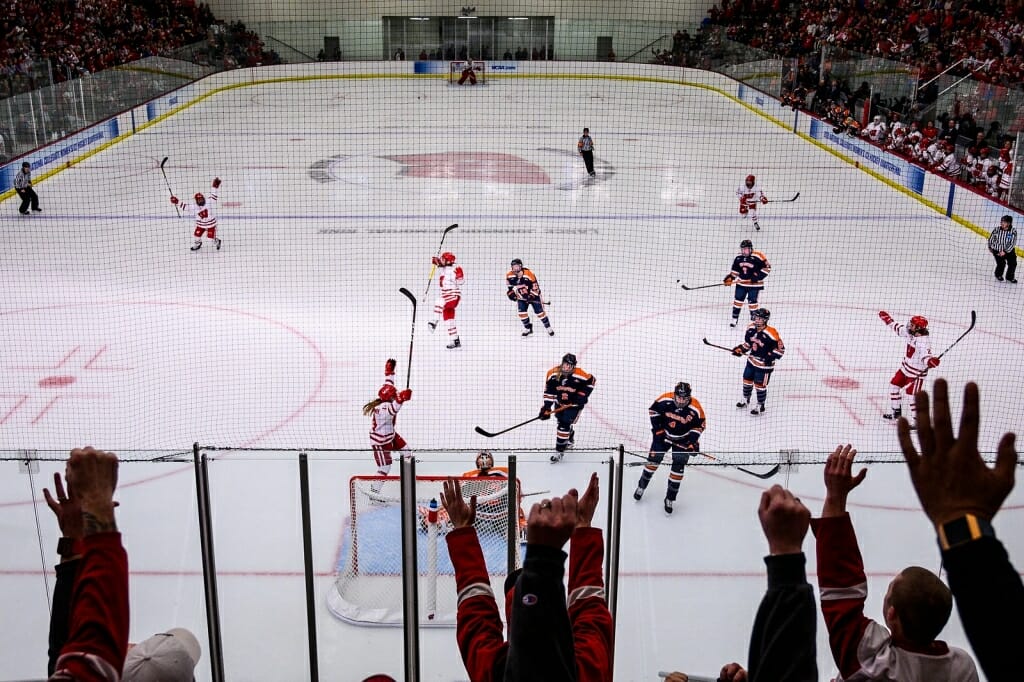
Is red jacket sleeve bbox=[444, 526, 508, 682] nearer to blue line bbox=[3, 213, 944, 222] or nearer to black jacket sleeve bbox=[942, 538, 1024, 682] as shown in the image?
black jacket sleeve bbox=[942, 538, 1024, 682]

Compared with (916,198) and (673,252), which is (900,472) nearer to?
(673,252)

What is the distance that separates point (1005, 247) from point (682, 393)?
582 cm

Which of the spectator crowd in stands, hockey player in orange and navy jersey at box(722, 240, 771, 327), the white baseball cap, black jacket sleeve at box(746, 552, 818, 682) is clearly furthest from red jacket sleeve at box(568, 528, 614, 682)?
the spectator crowd in stands

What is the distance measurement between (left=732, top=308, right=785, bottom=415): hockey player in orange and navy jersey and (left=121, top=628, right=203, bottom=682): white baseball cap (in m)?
4.82

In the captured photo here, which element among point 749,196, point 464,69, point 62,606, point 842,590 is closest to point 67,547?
point 62,606

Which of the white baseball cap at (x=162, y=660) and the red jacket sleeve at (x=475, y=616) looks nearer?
the red jacket sleeve at (x=475, y=616)

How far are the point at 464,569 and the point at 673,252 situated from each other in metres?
9.16

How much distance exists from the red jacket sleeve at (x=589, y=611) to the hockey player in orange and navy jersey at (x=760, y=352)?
4505 mm

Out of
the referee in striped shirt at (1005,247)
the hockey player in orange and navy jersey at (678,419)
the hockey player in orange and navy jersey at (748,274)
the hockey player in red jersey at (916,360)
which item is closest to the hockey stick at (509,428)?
the hockey player in orange and navy jersey at (678,419)

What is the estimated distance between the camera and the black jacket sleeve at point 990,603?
101 cm

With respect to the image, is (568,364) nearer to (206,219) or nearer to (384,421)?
(384,421)

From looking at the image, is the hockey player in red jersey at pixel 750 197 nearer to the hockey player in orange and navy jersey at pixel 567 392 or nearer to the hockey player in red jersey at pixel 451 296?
the hockey player in red jersey at pixel 451 296

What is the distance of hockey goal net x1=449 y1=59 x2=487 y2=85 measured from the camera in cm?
2298

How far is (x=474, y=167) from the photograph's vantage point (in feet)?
49.3
